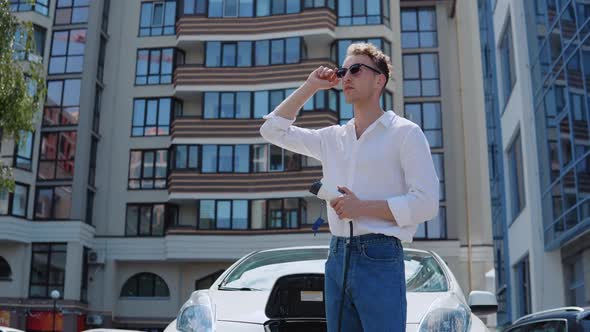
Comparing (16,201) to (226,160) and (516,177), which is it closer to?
(226,160)

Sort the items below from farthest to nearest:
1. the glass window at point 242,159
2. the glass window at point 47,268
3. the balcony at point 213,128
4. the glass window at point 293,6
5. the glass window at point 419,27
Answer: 1. the glass window at point 419,27
2. the glass window at point 293,6
3. the balcony at point 213,128
4. the glass window at point 242,159
5. the glass window at point 47,268

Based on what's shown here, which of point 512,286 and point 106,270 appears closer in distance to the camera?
point 512,286

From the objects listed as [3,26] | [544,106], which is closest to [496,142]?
[544,106]

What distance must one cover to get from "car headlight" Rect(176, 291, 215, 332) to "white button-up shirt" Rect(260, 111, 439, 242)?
1.60 m

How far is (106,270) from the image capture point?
35500 millimetres

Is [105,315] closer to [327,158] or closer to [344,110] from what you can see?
[344,110]

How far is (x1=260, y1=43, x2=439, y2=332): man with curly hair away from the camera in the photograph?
8.99 feet

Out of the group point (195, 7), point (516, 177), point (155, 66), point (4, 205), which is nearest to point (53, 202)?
point (4, 205)

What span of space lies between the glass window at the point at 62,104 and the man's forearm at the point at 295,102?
34136 millimetres

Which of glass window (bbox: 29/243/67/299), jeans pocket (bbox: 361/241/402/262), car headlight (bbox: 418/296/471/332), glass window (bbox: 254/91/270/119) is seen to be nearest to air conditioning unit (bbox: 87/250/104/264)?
glass window (bbox: 29/243/67/299)

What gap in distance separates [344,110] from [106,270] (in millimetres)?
14197

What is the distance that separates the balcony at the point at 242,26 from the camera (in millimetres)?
35062

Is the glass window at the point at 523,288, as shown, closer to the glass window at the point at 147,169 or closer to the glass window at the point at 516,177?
the glass window at the point at 516,177

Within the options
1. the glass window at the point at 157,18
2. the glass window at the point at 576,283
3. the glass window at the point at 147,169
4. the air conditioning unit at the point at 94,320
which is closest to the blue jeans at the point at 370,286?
the glass window at the point at 576,283
